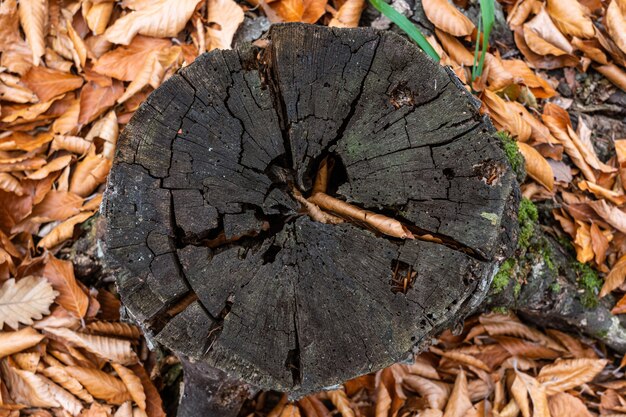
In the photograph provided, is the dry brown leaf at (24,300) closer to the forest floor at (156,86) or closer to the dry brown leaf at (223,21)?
the forest floor at (156,86)

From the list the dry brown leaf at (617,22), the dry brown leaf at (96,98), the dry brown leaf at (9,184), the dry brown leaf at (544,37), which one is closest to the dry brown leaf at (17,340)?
the dry brown leaf at (9,184)

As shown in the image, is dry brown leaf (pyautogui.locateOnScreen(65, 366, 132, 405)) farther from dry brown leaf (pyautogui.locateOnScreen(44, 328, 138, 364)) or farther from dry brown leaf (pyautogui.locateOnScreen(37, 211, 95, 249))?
dry brown leaf (pyautogui.locateOnScreen(37, 211, 95, 249))

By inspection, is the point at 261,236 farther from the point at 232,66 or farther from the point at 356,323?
the point at 232,66

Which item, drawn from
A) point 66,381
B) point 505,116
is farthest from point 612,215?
point 66,381

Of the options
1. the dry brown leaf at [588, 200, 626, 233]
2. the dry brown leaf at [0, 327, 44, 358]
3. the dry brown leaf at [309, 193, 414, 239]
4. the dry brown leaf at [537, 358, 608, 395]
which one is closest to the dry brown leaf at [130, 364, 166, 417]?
the dry brown leaf at [0, 327, 44, 358]

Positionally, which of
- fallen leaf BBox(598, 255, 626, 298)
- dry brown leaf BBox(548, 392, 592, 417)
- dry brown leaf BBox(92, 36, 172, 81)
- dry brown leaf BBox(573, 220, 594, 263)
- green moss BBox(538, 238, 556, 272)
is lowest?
dry brown leaf BBox(548, 392, 592, 417)

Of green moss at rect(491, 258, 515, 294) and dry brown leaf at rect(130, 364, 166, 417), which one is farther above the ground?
green moss at rect(491, 258, 515, 294)

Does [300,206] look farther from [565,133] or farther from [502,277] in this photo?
[565,133]
